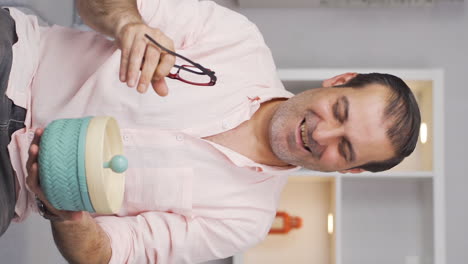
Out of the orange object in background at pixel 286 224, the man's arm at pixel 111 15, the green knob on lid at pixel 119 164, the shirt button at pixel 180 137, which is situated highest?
the man's arm at pixel 111 15

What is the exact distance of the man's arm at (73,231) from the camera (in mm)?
956

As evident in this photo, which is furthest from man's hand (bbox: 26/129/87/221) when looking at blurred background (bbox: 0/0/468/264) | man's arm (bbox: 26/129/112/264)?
blurred background (bbox: 0/0/468/264)

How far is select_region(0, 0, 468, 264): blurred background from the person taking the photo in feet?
8.29

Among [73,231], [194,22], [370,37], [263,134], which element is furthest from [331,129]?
[370,37]

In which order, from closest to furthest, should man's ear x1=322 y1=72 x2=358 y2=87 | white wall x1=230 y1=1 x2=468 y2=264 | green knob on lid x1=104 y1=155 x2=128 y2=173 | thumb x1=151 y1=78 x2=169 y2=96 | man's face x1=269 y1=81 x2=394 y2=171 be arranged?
green knob on lid x1=104 y1=155 x2=128 y2=173
thumb x1=151 y1=78 x2=169 y2=96
man's face x1=269 y1=81 x2=394 y2=171
man's ear x1=322 y1=72 x2=358 y2=87
white wall x1=230 y1=1 x2=468 y2=264

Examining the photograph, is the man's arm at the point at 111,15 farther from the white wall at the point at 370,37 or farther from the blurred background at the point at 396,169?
the white wall at the point at 370,37

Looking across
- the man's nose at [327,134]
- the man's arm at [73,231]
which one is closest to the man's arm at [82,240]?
the man's arm at [73,231]

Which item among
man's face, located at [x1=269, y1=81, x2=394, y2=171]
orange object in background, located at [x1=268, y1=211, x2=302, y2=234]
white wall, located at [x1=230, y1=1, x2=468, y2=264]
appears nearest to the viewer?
man's face, located at [x1=269, y1=81, x2=394, y2=171]

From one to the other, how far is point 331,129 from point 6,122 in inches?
28.6

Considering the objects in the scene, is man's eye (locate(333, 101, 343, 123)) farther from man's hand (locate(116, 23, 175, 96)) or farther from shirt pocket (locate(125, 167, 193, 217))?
man's hand (locate(116, 23, 175, 96))

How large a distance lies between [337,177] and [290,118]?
0.90 metres

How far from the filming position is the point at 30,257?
1.80 m

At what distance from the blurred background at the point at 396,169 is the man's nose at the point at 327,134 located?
93 centimetres

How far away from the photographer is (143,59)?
1023 mm
